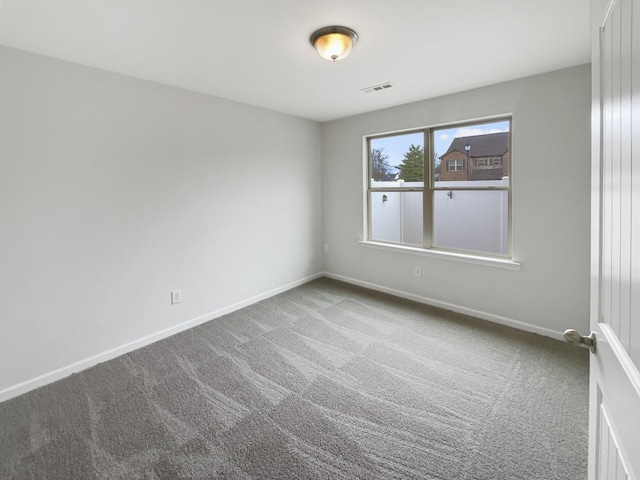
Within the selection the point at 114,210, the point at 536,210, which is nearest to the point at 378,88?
the point at 536,210

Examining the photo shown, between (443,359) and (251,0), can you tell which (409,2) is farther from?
(443,359)

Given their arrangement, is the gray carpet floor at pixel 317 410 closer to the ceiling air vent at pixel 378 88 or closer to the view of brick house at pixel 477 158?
the view of brick house at pixel 477 158

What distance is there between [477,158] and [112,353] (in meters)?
3.92

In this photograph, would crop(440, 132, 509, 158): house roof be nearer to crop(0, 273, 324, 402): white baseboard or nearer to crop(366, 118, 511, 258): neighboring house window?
crop(366, 118, 511, 258): neighboring house window

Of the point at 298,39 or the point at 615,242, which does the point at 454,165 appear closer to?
the point at 298,39

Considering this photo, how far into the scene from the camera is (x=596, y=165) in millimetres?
938

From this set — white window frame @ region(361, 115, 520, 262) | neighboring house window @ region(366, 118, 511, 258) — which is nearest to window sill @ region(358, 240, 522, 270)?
white window frame @ region(361, 115, 520, 262)

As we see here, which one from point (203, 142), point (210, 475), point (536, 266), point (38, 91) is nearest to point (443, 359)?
point (536, 266)

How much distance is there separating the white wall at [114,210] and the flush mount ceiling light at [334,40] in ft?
5.30

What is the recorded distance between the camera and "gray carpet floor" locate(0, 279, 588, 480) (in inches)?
62.7

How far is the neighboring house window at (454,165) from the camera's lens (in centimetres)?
341

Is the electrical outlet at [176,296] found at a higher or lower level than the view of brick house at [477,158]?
lower

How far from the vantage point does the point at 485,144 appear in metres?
3.20

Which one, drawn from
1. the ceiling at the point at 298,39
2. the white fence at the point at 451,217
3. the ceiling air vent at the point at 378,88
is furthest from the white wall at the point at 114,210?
the white fence at the point at 451,217
